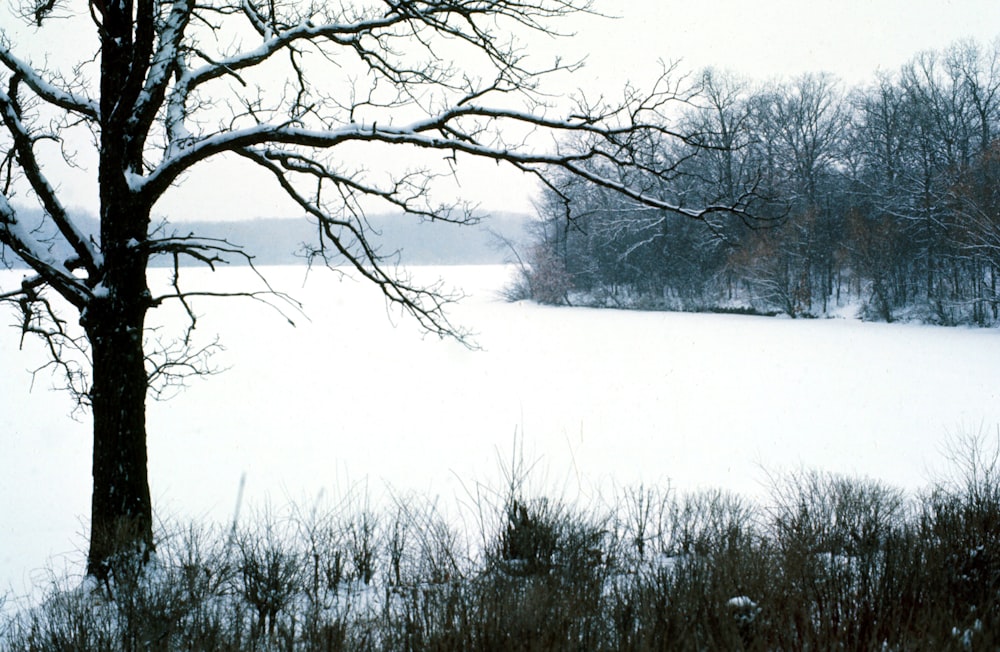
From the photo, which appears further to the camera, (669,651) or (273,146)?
(273,146)

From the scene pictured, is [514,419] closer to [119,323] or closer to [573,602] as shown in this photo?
[119,323]

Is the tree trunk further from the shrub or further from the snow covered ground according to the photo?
the snow covered ground

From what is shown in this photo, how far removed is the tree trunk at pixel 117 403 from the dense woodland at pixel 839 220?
69.7 feet

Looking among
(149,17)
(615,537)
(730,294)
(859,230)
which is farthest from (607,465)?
(730,294)

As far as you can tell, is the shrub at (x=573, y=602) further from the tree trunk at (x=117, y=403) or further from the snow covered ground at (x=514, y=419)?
the snow covered ground at (x=514, y=419)

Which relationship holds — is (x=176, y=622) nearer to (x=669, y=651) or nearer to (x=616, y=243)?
(x=669, y=651)

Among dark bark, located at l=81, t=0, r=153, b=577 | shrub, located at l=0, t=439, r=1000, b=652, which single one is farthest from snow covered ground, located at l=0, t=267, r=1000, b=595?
shrub, located at l=0, t=439, r=1000, b=652

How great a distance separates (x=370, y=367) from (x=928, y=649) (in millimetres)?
21125

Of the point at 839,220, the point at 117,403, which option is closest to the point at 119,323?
the point at 117,403

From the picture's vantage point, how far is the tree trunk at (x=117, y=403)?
582 centimetres

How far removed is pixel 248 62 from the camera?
6.31 m

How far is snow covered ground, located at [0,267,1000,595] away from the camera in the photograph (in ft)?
35.7

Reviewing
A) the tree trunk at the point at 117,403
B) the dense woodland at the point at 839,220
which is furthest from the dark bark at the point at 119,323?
the dense woodland at the point at 839,220

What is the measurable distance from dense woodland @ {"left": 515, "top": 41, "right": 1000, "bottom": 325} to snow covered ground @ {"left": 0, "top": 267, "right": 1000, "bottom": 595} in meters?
4.86
